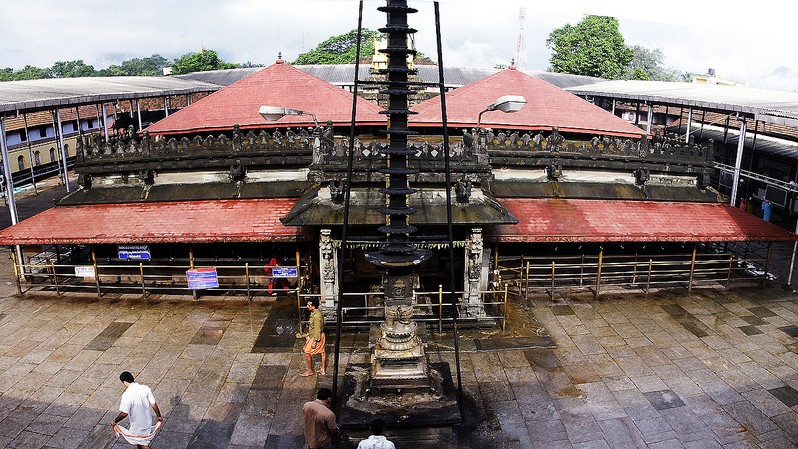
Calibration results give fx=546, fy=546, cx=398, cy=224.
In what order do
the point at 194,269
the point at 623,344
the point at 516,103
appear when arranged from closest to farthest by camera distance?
the point at 516,103 < the point at 623,344 < the point at 194,269

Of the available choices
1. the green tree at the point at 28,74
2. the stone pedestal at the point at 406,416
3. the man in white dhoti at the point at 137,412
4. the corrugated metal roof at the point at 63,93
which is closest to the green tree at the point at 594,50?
the corrugated metal roof at the point at 63,93

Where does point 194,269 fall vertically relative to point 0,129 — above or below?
below

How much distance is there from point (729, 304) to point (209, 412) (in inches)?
645

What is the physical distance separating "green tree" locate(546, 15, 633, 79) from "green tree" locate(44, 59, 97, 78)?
106 metres

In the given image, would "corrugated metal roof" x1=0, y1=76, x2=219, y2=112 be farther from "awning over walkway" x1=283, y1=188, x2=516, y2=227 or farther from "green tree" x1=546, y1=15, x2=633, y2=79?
"green tree" x1=546, y1=15, x2=633, y2=79

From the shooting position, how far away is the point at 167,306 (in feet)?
58.5

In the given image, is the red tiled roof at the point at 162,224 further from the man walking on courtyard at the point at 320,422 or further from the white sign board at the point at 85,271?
the man walking on courtyard at the point at 320,422

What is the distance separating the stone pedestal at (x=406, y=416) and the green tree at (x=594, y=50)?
62.5 metres

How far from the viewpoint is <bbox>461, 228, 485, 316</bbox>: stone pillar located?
1599 centimetres

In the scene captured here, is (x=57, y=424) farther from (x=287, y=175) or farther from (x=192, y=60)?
(x=192, y=60)

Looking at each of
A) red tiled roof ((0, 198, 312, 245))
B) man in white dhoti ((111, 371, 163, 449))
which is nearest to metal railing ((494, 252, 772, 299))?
red tiled roof ((0, 198, 312, 245))

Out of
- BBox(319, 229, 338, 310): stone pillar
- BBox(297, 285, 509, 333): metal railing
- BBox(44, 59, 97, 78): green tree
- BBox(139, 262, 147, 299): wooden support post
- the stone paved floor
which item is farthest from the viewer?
BBox(44, 59, 97, 78): green tree

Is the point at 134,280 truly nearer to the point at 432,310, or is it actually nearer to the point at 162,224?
the point at 162,224

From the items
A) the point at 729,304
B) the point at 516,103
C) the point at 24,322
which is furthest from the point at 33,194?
the point at 729,304
